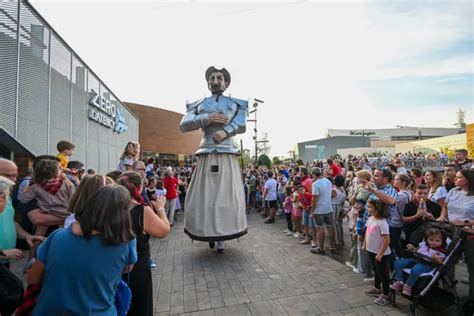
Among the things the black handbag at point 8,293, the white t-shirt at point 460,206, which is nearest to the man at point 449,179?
the white t-shirt at point 460,206

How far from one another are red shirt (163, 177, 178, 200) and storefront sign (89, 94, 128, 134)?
Result: 429 cm

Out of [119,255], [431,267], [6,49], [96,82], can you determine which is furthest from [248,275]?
[96,82]

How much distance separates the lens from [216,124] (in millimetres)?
4598

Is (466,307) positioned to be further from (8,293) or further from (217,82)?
(217,82)

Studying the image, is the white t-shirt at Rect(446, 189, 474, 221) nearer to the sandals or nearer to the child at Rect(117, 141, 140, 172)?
the sandals

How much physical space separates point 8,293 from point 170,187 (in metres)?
6.54

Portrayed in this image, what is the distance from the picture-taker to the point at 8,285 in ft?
5.61

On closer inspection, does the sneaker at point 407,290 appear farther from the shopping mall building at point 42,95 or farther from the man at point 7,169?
the shopping mall building at point 42,95

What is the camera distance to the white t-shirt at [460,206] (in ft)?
9.93

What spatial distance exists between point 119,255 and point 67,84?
847 centimetres

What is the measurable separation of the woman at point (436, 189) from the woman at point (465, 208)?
0.95m

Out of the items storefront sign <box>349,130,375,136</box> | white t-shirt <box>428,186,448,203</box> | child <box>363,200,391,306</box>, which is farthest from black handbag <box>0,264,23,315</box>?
storefront sign <box>349,130,375,136</box>

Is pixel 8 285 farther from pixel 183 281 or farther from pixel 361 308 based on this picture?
pixel 361 308

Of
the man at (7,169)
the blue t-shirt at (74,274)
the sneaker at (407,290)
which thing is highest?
the man at (7,169)
